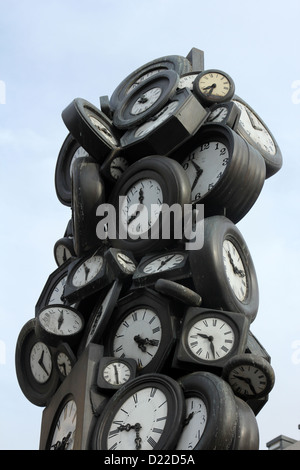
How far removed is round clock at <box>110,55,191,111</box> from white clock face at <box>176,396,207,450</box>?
10.0m

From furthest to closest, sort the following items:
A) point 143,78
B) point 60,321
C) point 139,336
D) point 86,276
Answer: point 143,78 → point 86,276 → point 60,321 → point 139,336

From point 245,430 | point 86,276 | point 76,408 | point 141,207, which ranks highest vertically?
point 141,207

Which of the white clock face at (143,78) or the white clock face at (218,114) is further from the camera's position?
the white clock face at (143,78)

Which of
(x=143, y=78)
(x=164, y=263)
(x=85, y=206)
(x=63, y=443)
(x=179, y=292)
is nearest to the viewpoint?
(x=63, y=443)

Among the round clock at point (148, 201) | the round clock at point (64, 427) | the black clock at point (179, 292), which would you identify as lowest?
the round clock at point (64, 427)

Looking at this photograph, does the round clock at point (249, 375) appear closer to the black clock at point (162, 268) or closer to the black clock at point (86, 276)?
the black clock at point (162, 268)

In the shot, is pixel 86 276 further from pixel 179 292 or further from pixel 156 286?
pixel 179 292

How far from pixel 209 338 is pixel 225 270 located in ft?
5.24

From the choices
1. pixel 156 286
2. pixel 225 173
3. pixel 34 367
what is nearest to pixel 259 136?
pixel 225 173

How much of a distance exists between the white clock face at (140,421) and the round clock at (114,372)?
1.98ft

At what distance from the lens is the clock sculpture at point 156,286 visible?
18125 mm

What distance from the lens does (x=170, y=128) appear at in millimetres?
21953

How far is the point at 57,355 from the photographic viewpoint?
2125 centimetres

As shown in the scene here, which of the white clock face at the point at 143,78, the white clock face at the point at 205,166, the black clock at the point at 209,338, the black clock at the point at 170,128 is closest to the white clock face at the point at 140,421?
the black clock at the point at 209,338
